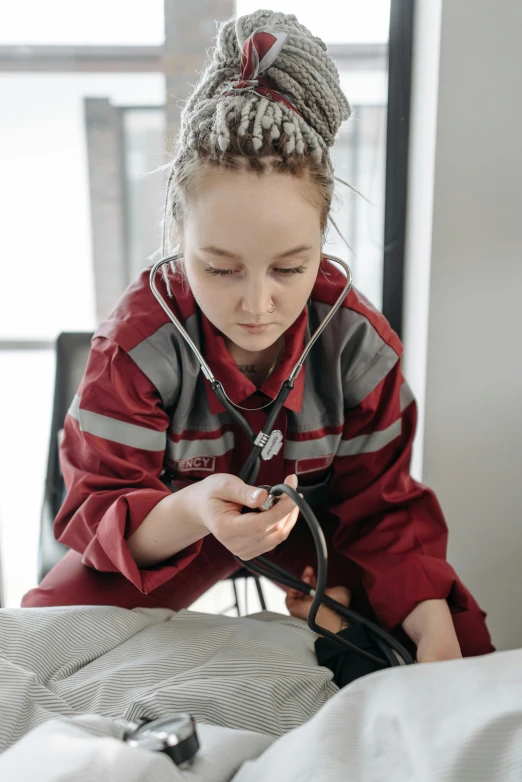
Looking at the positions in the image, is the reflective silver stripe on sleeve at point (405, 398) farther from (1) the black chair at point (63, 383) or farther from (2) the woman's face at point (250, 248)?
(1) the black chair at point (63, 383)

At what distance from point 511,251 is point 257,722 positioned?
0.96 metres

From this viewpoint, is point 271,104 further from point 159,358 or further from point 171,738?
point 171,738

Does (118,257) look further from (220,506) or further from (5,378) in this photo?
(220,506)

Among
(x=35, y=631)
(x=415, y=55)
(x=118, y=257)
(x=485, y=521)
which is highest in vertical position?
(x=415, y=55)

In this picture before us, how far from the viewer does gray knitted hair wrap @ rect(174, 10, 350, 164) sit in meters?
0.77

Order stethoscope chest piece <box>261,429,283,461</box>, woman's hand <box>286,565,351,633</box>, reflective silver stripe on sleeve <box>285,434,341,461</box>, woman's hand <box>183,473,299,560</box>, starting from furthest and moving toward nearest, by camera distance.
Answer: reflective silver stripe on sleeve <box>285,434,341,461</box>, woman's hand <box>286,565,351,633</box>, stethoscope chest piece <box>261,429,283,461</box>, woman's hand <box>183,473,299,560</box>

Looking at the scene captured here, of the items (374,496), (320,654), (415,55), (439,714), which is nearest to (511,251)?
(415,55)

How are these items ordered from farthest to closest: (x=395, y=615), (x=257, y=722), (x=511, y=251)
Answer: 1. (x=511, y=251)
2. (x=395, y=615)
3. (x=257, y=722)

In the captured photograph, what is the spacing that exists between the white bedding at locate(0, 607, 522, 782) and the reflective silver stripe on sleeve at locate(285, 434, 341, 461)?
0.84 ft

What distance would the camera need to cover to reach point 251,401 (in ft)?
3.31

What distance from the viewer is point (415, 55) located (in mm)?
1340

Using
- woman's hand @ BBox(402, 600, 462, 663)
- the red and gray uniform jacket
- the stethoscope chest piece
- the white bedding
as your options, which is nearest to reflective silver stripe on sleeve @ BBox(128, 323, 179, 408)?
the red and gray uniform jacket

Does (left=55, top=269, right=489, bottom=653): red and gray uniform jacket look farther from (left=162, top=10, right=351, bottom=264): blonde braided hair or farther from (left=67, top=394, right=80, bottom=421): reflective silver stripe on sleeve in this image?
(left=162, top=10, right=351, bottom=264): blonde braided hair

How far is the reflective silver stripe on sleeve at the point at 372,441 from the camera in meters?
1.05
